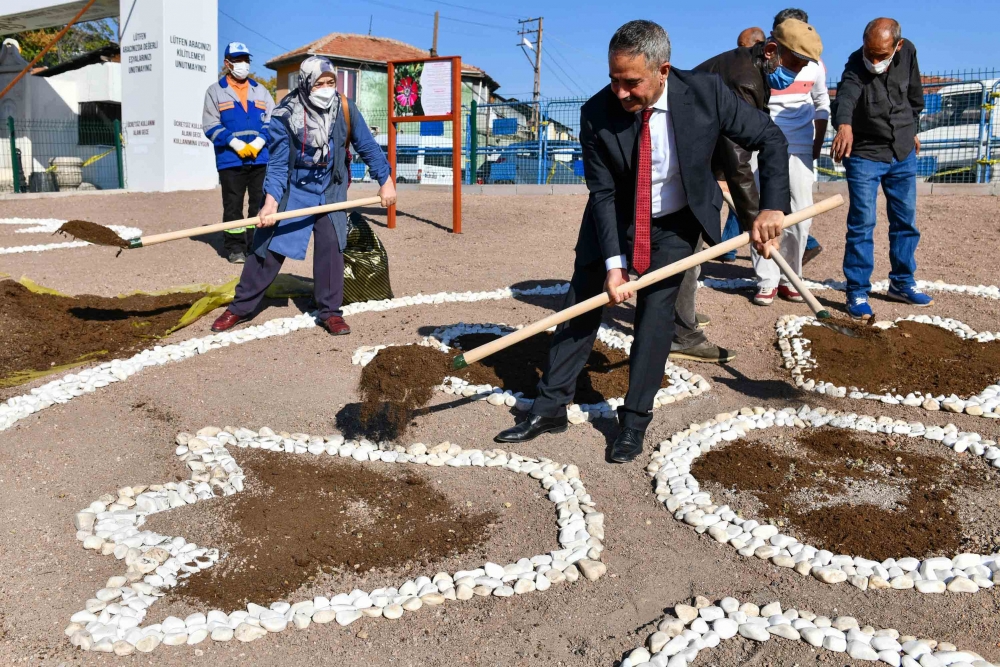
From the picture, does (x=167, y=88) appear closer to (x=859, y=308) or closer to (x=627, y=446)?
(x=859, y=308)

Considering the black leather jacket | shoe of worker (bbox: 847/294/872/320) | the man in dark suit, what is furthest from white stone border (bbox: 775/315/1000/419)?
the man in dark suit

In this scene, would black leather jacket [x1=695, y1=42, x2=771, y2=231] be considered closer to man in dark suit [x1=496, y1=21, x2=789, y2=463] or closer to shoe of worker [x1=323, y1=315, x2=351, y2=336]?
man in dark suit [x1=496, y1=21, x2=789, y2=463]

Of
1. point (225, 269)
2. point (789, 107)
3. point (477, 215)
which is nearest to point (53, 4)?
point (477, 215)

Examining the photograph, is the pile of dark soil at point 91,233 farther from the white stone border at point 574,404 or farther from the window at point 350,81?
the window at point 350,81

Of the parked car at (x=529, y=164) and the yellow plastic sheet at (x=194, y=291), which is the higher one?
the parked car at (x=529, y=164)

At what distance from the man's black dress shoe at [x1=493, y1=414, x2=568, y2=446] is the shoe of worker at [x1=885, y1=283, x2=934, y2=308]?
3.91 metres

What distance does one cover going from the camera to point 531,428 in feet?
14.1

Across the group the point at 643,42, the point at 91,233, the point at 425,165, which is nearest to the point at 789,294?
the point at 643,42

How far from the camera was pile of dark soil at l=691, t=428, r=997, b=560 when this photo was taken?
330cm

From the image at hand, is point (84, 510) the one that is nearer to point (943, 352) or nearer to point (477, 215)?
point (943, 352)

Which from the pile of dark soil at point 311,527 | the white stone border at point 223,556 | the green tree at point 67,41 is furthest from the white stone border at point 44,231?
the green tree at point 67,41

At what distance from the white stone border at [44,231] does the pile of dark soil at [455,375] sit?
6.25 metres

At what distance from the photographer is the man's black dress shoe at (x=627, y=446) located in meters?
4.07

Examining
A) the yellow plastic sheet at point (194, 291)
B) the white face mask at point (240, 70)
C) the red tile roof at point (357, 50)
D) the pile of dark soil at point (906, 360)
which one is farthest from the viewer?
the red tile roof at point (357, 50)
